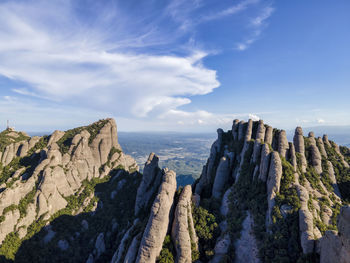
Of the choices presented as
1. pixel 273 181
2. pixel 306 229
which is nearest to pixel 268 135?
pixel 273 181

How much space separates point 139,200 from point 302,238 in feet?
164

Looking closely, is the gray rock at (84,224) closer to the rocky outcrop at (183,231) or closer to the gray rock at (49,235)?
the gray rock at (49,235)

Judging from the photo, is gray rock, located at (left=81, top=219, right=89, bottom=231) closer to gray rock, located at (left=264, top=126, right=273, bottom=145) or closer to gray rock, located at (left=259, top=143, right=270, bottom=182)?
gray rock, located at (left=259, top=143, right=270, bottom=182)

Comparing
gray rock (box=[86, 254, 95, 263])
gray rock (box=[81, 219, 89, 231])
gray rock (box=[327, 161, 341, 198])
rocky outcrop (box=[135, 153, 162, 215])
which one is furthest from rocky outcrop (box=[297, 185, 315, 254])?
gray rock (box=[81, 219, 89, 231])

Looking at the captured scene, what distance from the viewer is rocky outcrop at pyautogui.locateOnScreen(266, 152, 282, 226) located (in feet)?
107

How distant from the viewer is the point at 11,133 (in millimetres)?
90375

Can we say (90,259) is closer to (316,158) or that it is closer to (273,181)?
(273,181)

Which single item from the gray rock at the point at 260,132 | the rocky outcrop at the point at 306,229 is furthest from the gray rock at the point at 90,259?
the gray rock at the point at 260,132

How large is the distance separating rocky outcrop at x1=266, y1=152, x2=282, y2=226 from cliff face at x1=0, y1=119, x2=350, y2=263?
0.20 m

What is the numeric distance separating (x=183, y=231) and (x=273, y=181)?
68.2 feet

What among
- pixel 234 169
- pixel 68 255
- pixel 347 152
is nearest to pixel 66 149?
pixel 68 255

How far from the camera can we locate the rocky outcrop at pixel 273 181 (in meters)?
32.6

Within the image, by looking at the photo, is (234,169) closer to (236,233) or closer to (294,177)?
(294,177)

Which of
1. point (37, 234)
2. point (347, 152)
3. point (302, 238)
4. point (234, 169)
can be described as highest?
point (347, 152)
